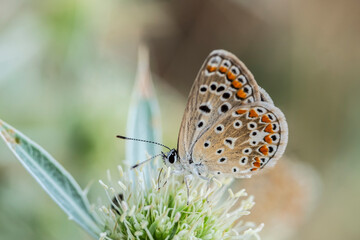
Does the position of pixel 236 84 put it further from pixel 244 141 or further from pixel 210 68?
pixel 244 141

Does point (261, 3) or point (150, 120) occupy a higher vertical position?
point (261, 3)

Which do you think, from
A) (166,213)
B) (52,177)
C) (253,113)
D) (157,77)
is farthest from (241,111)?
(157,77)

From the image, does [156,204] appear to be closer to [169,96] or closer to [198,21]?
[169,96]

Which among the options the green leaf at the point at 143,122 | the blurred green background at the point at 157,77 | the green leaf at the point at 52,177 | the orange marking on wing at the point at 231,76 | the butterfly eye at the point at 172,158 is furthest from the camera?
the blurred green background at the point at 157,77

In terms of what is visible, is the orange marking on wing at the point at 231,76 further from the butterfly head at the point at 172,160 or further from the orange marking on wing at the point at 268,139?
the butterfly head at the point at 172,160

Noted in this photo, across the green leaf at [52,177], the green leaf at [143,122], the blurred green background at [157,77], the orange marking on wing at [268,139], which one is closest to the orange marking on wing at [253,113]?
the orange marking on wing at [268,139]

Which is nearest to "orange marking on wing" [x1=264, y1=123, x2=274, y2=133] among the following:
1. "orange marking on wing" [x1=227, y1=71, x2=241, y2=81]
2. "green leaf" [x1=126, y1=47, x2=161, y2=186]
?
"orange marking on wing" [x1=227, y1=71, x2=241, y2=81]

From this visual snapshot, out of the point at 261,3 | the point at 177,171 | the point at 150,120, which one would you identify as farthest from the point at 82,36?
the point at 261,3
